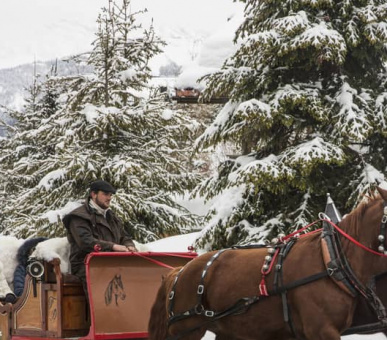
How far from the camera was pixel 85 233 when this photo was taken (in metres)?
7.22

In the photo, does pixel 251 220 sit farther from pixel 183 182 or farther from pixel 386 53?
pixel 183 182

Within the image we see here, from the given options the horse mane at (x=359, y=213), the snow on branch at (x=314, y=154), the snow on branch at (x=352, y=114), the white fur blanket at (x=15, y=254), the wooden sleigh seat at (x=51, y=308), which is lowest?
the wooden sleigh seat at (x=51, y=308)

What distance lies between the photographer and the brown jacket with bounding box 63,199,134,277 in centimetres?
719

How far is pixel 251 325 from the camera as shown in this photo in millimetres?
5582

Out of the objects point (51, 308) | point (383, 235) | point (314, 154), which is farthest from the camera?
point (314, 154)

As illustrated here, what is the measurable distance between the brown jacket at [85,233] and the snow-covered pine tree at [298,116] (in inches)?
126

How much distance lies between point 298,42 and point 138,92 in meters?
7.17

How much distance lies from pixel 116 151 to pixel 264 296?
10.3 metres

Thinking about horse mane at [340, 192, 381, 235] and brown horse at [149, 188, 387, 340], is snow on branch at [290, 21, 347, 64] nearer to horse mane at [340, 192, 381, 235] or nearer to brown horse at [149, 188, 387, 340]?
brown horse at [149, 188, 387, 340]

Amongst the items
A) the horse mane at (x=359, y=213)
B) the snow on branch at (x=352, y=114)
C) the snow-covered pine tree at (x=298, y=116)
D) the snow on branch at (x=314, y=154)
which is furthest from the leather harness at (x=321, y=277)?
the snow on branch at (x=352, y=114)

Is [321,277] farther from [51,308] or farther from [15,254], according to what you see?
[15,254]

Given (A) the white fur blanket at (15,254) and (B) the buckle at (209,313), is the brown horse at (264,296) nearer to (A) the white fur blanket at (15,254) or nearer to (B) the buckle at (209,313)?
(B) the buckle at (209,313)

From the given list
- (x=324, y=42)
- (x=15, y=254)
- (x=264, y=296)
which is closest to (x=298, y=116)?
(x=324, y=42)

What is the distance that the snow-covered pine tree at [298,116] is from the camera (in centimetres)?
1037
